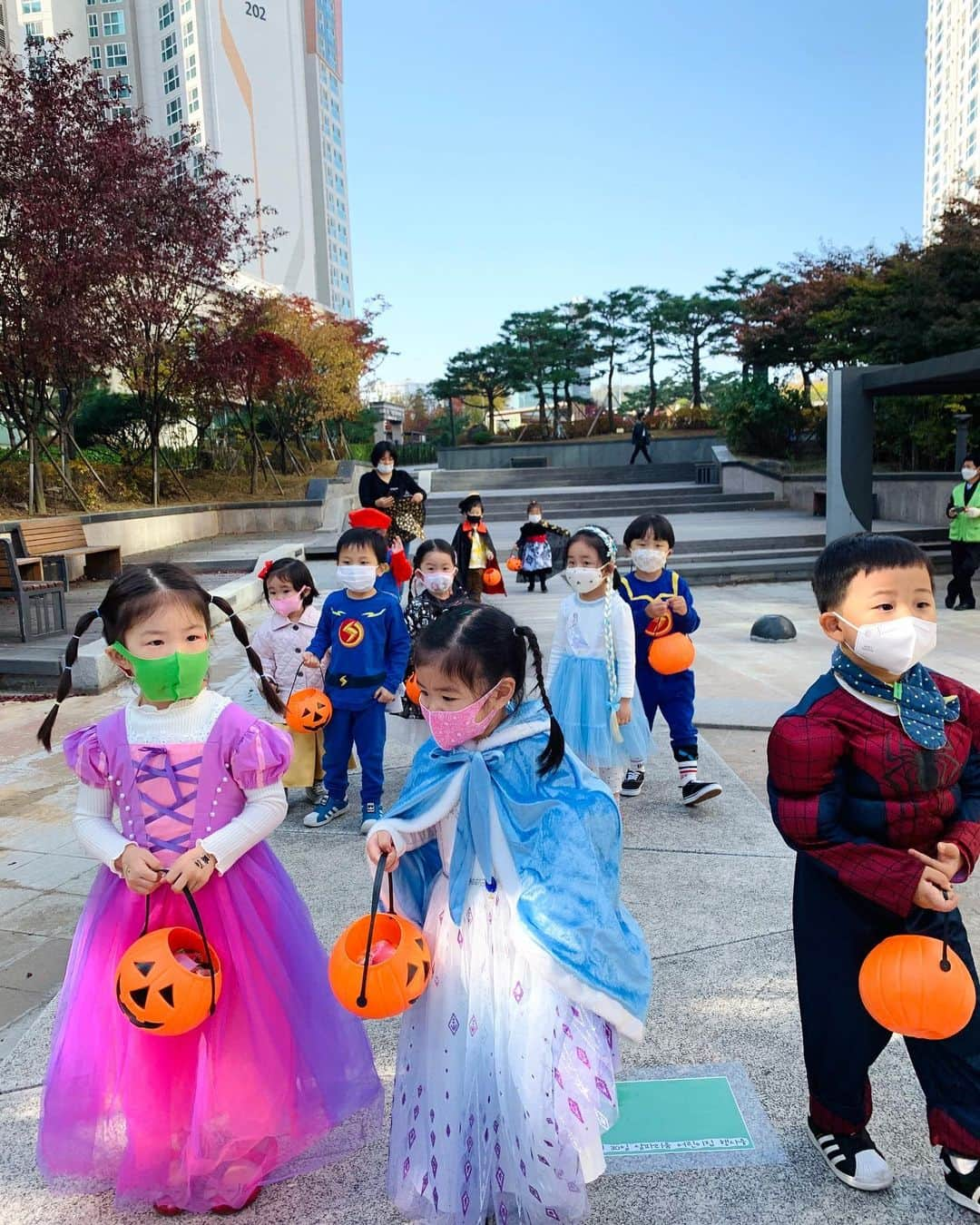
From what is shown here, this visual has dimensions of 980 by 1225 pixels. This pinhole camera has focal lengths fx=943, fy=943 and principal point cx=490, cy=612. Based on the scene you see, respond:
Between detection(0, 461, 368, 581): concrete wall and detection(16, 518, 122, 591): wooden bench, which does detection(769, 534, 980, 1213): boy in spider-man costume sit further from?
Answer: detection(0, 461, 368, 581): concrete wall

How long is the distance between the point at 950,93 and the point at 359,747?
358ft

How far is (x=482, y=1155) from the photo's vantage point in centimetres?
189

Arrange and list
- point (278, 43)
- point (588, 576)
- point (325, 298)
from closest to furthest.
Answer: point (588, 576) < point (278, 43) < point (325, 298)

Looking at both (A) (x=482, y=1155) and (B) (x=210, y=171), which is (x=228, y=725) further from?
(B) (x=210, y=171)

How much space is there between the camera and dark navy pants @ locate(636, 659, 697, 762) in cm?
494

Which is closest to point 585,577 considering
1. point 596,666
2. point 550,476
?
point 596,666

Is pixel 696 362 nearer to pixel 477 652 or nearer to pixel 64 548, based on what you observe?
pixel 64 548

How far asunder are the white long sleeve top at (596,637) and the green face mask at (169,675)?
8.47 feet

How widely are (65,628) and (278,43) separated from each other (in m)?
72.0

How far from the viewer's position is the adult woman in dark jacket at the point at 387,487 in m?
8.39

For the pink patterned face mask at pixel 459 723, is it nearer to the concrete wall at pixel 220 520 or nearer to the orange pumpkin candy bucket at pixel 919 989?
the orange pumpkin candy bucket at pixel 919 989

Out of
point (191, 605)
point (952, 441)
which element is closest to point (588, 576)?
point (191, 605)

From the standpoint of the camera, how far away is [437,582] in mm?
5328

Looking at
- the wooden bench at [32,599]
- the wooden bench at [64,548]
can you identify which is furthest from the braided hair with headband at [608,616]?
the wooden bench at [64,548]
